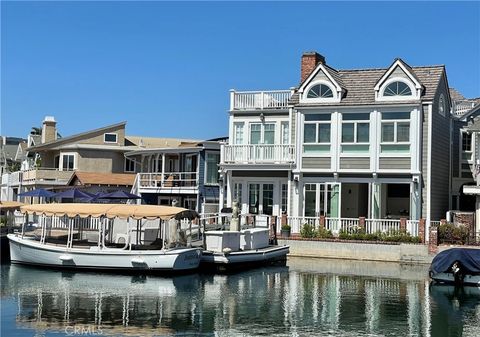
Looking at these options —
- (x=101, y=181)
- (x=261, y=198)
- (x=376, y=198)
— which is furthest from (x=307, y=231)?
(x=101, y=181)

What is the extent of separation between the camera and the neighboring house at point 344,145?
31.3 metres

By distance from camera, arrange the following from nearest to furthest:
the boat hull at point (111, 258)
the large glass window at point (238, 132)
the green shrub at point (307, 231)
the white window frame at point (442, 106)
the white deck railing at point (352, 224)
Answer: the boat hull at point (111, 258) < the white deck railing at point (352, 224) < the green shrub at point (307, 231) < the white window frame at point (442, 106) < the large glass window at point (238, 132)

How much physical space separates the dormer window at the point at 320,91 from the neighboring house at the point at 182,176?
25.6 feet

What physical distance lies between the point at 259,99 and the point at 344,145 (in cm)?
627

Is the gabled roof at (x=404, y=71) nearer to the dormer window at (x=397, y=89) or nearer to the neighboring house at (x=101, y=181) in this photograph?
the dormer window at (x=397, y=89)

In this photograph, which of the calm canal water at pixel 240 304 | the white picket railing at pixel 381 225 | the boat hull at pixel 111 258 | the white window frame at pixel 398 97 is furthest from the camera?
the white window frame at pixel 398 97

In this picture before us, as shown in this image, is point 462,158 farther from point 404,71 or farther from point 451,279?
point 451,279

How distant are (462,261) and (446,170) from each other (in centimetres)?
1207

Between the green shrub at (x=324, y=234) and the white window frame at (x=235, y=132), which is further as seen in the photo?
the white window frame at (x=235, y=132)

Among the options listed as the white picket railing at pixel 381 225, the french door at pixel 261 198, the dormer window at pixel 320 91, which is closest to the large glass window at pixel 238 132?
the french door at pixel 261 198

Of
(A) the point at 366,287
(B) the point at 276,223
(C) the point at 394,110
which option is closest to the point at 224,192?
(B) the point at 276,223

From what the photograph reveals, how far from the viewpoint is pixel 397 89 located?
31.6 meters

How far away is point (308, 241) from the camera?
30.4 m

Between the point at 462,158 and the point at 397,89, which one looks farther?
the point at 462,158
